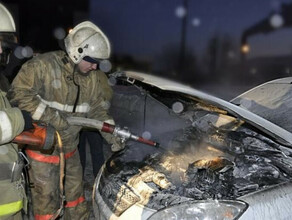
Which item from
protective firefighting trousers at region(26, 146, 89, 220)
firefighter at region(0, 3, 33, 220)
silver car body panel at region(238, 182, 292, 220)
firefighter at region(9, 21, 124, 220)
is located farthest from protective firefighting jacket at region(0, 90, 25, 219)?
silver car body panel at region(238, 182, 292, 220)

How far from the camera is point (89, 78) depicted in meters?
3.34

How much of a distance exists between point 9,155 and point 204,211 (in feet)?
3.98

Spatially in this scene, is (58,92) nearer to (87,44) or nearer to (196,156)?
(87,44)

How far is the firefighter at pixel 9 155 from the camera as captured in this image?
203 cm

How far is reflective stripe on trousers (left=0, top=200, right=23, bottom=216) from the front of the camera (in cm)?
216

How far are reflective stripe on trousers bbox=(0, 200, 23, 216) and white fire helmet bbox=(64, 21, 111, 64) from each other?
1356mm

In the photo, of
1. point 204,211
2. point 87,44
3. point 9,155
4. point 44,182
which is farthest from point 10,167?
point 87,44

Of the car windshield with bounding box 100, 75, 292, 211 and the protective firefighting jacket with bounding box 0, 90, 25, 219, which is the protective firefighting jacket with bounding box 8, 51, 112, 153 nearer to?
the car windshield with bounding box 100, 75, 292, 211

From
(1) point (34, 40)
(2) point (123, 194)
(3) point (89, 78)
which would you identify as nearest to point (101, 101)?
(3) point (89, 78)

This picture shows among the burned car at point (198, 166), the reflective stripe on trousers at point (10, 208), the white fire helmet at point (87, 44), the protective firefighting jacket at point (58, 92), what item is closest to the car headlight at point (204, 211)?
the burned car at point (198, 166)

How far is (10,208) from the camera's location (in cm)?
219

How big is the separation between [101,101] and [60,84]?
0.49 meters

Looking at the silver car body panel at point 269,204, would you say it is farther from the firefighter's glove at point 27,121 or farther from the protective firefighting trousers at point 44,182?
the protective firefighting trousers at point 44,182

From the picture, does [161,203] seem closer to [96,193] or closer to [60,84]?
[96,193]
